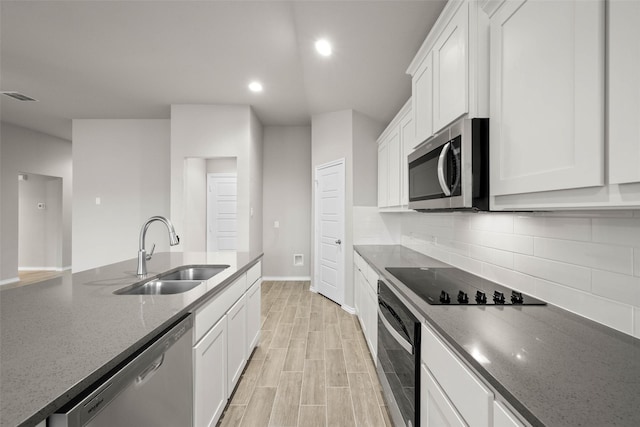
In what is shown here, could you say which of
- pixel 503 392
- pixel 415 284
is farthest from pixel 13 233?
pixel 503 392

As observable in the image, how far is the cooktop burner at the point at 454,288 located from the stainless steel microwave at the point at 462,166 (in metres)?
0.42

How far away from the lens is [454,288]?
1.57 metres

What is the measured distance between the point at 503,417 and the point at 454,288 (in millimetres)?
915

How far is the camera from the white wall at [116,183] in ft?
16.8

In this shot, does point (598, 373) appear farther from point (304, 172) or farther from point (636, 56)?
point (304, 172)

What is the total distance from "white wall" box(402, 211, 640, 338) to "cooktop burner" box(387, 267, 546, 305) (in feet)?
0.27

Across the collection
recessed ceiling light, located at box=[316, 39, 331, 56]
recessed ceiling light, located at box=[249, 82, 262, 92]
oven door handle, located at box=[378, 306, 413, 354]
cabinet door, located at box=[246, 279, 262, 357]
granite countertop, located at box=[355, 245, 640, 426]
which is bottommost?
cabinet door, located at box=[246, 279, 262, 357]

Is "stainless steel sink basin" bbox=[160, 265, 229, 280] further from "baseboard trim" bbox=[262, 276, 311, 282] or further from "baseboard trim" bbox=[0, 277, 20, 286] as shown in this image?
"baseboard trim" bbox=[0, 277, 20, 286]

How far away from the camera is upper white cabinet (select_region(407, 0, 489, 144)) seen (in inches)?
48.6

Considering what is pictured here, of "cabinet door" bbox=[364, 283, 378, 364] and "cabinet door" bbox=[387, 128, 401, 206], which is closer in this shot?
"cabinet door" bbox=[364, 283, 378, 364]

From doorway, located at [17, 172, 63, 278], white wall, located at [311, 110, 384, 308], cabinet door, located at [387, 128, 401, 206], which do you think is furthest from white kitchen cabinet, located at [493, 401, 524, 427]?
doorway, located at [17, 172, 63, 278]

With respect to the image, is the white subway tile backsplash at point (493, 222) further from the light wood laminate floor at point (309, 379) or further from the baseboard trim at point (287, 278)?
the baseboard trim at point (287, 278)

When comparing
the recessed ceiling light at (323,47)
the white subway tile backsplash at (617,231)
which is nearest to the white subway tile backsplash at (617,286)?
the white subway tile backsplash at (617,231)

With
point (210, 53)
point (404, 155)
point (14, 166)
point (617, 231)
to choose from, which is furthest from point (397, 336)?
point (14, 166)
